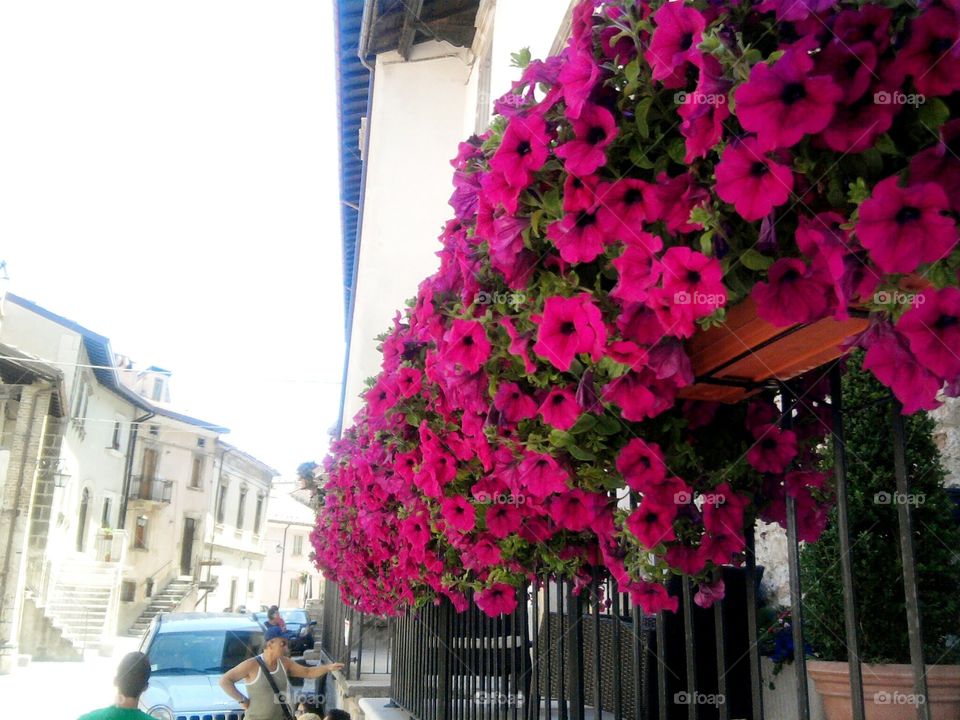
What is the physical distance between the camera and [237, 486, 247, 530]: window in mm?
49219

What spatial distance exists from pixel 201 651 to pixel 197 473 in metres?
35.4

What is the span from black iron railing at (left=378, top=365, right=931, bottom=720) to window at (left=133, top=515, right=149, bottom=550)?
36261mm

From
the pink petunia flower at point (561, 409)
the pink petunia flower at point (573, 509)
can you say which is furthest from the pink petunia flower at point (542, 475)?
the pink petunia flower at point (561, 409)

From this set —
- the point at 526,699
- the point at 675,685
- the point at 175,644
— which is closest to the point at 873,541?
the point at 675,685

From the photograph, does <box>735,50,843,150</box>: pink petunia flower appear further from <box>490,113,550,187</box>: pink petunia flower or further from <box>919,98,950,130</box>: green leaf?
<box>490,113,550,187</box>: pink petunia flower

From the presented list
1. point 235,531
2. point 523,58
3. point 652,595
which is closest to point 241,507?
point 235,531

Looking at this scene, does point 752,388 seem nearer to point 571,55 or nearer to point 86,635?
point 571,55

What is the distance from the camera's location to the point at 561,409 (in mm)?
1737

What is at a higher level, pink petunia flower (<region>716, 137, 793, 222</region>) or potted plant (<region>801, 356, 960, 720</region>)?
pink petunia flower (<region>716, 137, 793, 222</region>)

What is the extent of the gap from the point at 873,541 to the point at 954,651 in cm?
48

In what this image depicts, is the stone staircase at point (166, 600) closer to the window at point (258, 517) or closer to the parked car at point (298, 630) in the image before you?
the window at point (258, 517)

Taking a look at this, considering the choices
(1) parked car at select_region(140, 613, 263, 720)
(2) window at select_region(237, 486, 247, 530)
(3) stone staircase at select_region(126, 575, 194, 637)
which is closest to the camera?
(1) parked car at select_region(140, 613, 263, 720)

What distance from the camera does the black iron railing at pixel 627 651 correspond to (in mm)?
1664

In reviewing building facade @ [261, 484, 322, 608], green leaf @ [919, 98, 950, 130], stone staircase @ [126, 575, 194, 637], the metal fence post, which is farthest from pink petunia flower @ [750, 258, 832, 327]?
building facade @ [261, 484, 322, 608]
